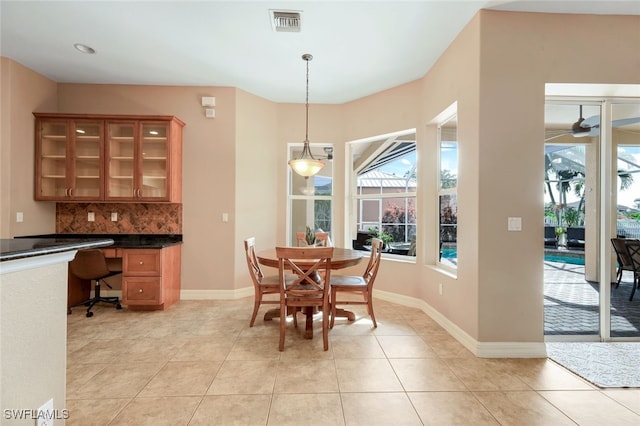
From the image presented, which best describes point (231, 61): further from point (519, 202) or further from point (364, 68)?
point (519, 202)

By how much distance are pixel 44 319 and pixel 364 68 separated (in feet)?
11.9

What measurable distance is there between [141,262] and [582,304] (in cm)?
487

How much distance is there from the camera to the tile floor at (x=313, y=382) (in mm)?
1729

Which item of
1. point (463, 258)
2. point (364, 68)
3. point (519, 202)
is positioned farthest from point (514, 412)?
point (364, 68)

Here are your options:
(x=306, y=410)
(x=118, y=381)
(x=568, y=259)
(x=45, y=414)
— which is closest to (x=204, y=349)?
(x=118, y=381)

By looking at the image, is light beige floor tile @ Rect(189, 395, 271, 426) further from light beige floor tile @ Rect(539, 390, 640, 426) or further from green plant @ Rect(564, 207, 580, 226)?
green plant @ Rect(564, 207, 580, 226)

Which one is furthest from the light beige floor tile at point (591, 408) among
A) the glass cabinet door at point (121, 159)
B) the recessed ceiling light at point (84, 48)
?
the recessed ceiling light at point (84, 48)

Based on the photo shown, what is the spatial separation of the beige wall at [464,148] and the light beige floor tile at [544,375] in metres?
0.18

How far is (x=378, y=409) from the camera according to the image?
1781mm

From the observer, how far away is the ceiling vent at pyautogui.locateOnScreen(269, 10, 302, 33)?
2556 millimetres

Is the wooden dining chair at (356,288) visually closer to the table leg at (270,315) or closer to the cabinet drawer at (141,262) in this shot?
the table leg at (270,315)

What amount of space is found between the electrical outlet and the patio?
3.58 meters

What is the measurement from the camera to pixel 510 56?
2490 millimetres

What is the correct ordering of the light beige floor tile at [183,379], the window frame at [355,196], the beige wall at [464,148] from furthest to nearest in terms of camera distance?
1. the window frame at [355,196]
2. the beige wall at [464,148]
3. the light beige floor tile at [183,379]
